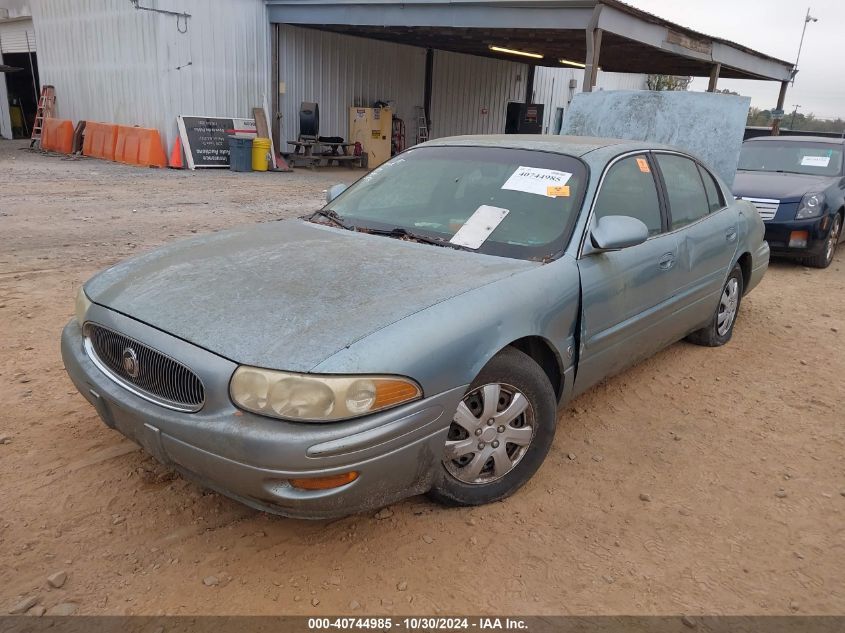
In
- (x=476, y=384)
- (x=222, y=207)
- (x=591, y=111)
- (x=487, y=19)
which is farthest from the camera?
(x=487, y=19)

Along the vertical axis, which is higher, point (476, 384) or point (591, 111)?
point (591, 111)

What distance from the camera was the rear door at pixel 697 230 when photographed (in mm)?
3955

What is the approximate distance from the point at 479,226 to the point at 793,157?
300 inches

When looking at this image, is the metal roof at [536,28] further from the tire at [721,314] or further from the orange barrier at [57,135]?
the tire at [721,314]

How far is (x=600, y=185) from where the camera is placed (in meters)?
3.29

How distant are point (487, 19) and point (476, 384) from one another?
1182 cm

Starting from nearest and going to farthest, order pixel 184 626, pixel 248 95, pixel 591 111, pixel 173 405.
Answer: pixel 184 626 < pixel 173 405 < pixel 591 111 < pixel 248 95

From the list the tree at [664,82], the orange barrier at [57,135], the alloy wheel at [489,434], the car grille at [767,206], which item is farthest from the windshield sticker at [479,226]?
the tree at [664,82]

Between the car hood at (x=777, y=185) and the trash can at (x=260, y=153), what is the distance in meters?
11.1

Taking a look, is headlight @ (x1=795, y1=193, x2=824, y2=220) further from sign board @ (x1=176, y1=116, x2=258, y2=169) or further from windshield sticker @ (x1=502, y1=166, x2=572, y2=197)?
sign board @ (x1=176, y1=116, x2=258, y2=169)

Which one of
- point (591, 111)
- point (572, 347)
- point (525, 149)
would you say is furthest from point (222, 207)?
point (572, 347)

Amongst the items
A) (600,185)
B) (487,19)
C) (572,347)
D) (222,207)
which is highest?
(487,19)

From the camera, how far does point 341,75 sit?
1845cm

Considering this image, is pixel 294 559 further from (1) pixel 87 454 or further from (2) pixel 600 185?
(2) pixel 600 185
